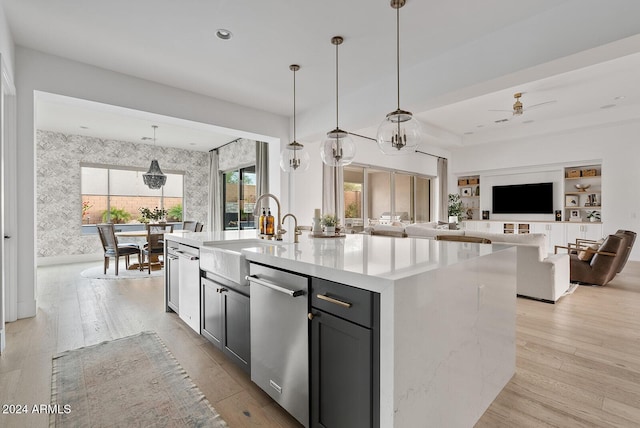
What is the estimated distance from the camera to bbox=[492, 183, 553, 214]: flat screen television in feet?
26.3

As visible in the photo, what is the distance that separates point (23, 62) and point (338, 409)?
14.9 feet

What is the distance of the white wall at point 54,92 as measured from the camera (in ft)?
10.7

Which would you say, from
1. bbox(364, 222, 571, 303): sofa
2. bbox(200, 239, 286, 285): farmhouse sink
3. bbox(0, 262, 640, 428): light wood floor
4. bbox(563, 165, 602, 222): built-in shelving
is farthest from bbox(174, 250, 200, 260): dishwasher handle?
bbox(563, 165, 602, 222): built-in shelving

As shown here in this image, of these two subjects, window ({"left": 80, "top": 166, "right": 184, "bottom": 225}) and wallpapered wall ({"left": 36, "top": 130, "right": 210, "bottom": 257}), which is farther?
window ({"left": 80, "top": 166, "right": 184, "bottom": 225})

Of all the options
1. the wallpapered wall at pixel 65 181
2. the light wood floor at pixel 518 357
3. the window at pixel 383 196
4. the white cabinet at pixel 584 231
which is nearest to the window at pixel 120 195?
the wallpapered wall at pixel 65 181

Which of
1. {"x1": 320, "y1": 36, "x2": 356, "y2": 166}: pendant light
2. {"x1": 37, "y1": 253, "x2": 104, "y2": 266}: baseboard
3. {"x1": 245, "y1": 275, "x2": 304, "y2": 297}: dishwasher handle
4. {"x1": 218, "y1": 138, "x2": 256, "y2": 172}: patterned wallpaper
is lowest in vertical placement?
{"x1": 37, "y1": 253, "x2": 104, "y2": 266}: baseboard

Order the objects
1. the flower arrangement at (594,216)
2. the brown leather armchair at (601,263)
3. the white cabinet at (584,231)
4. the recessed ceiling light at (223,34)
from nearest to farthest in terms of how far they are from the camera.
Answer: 1. the recessed ceiling light at (223,34)
2. the brown leather armchair at (601,263)
3. the white cabinet at (584,231)
4. the flower arrangement at (594,216)

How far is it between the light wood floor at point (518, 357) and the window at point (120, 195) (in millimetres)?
3887

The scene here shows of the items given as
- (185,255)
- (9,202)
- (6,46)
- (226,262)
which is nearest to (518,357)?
(226,262)

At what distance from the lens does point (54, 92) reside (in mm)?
3438

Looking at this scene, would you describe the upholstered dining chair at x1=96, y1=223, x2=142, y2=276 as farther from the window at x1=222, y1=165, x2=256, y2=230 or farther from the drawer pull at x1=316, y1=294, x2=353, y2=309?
the drawer pull at x1=316, y1=294, x2=353, y2=309

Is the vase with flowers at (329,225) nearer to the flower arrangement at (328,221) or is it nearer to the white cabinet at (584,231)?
the flower arrangement at (328,221)

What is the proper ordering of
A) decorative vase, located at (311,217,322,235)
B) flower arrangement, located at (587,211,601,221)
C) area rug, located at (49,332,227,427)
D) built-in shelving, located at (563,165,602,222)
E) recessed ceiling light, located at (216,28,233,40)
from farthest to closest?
built-in shelving, located at (563,165,602,222)
flower arrangement, located at (587,211,601,221)
recessed ceiling light, located at (216,28,233,40)
decorative vase, located at (311,217,322,235)
area rug, located at (49,332,227,427)

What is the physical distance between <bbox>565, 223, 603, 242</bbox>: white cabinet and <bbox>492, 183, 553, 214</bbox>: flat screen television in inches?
31.5
